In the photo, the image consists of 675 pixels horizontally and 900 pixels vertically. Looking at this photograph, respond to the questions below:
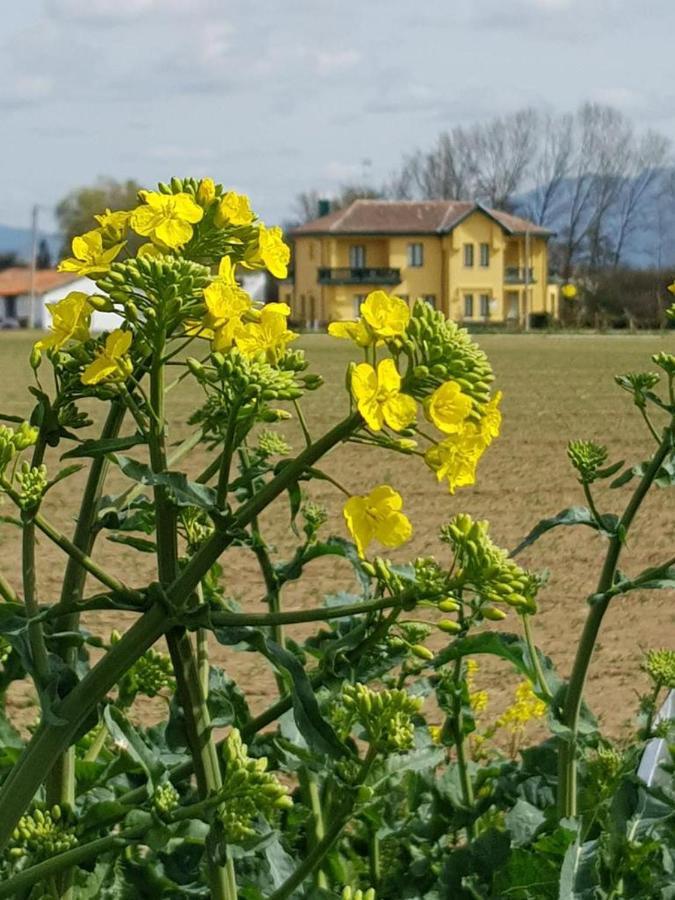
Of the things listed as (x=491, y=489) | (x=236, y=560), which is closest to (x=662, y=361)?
(x=236, y=560)

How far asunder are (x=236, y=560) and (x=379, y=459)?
4.19m

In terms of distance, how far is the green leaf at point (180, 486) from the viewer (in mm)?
1253

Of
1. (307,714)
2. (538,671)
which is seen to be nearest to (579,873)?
(538,671)

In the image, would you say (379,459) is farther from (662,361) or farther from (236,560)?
(662,361)

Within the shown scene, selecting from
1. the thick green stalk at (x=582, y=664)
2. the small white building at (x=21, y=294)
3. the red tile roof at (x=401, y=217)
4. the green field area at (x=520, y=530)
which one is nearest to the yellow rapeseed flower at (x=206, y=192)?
the thick green stalk at (x=582, y=664)

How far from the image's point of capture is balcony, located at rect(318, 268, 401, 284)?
64.1m

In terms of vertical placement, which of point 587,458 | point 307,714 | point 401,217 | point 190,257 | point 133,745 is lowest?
point 133,745

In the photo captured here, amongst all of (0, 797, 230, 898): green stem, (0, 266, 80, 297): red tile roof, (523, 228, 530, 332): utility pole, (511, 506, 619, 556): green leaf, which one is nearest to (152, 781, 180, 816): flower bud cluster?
(0, 797, 230, 898): green stem

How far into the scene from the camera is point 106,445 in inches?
51.8

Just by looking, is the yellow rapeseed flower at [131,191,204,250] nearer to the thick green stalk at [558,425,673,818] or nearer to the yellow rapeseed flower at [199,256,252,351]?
the yellow rapeseed flower at [199,256,252,351]

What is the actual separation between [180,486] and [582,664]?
1.03 m

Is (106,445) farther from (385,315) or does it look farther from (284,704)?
(284,704)

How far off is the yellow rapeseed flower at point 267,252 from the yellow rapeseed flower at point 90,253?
0.46 ft

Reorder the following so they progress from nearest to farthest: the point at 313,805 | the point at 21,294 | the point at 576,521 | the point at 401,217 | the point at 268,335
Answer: the point at 268,335
the point at 313,805
the point at 576,521
the point at 401,217
the point at 21,294
